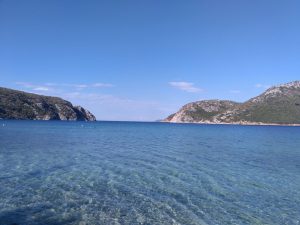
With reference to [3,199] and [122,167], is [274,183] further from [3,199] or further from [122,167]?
[3,199]

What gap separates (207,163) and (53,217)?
90.9ft

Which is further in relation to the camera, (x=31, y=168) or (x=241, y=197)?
(x=31, y=168)

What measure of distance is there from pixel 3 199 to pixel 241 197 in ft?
56.1

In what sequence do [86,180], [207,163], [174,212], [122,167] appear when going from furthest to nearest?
[207,163]
[122,167]
[86,180]
[174,212]

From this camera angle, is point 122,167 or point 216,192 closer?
point 216,192

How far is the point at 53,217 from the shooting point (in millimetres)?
18094

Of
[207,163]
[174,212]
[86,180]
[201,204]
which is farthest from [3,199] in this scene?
[207,163]

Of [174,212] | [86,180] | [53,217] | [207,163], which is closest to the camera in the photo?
[53,217]

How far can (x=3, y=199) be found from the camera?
2123 cm

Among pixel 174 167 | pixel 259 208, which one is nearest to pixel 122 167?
pixel 174 167

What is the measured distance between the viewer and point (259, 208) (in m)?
21.4

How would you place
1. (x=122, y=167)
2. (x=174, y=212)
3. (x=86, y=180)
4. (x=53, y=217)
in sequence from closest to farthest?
(x=53, y=217), (x=174, y=212), (x=86, y=180), (x=122, y=167)

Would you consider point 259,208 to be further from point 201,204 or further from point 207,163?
point 207,163

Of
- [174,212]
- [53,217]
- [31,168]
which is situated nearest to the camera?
[53,217]
